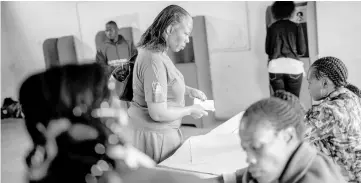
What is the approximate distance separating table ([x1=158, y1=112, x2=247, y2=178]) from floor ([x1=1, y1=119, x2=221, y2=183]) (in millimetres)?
1362

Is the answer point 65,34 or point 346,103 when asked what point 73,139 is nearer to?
point 346,103

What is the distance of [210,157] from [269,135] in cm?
74

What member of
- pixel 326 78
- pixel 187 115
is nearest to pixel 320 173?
pixel 326 78

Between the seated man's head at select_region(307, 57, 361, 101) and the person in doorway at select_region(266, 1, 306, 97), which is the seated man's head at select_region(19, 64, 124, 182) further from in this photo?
the person in doorway at select_region(266, 1, 306, 97)


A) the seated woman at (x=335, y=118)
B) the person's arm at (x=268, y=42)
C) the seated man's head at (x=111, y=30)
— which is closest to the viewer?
the seated woman at (x=335, y=118)

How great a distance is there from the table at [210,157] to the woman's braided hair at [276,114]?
0.45 m

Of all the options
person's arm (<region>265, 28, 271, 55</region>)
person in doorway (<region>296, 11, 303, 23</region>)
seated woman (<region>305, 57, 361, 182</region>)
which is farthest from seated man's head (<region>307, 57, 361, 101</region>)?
person in doorway (<region>296, 11, 303, 23</region>)

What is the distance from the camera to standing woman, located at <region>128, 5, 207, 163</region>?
1.25 meters

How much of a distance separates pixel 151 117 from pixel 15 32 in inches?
224

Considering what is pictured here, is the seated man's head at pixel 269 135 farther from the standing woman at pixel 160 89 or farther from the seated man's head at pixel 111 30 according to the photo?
the seated man's head at pixel 111 30

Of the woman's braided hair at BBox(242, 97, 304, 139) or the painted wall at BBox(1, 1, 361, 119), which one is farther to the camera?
the painted wall at BBox(1, 1, 361, 119)

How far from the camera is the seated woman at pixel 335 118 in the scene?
1.21 meters

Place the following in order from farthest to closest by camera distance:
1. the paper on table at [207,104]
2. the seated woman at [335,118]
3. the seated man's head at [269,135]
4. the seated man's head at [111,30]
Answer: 1. the seated man's head at [111,30]
2. the paper on table at [207,104]
3. the seated woman at [335,118]
4. the seated man's head at [269,135]

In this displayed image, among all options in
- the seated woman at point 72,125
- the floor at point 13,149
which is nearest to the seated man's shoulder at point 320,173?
the seated woman at point 72,125
